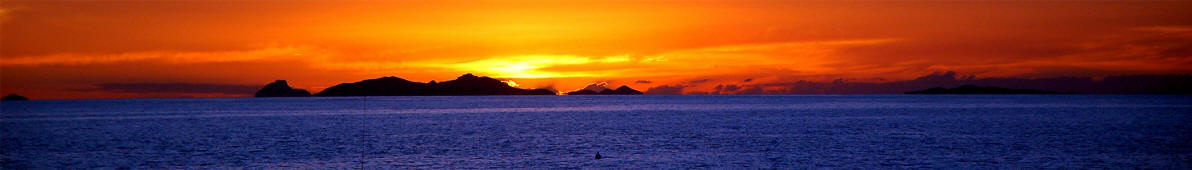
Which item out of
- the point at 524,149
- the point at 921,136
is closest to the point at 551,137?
the point at 524,149

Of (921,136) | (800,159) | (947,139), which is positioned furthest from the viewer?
(921,136)

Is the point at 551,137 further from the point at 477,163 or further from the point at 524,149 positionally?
the point at 477,163

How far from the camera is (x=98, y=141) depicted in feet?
229

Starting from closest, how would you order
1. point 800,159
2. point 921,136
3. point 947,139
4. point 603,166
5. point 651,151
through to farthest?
point 603,166 → point 800,159 → point 651,151 → point 947,139 → point 921,136

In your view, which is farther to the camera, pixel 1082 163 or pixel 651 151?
pixel 651 151

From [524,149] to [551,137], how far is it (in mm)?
14251

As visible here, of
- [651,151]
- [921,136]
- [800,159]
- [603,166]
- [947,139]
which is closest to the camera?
[603,166]

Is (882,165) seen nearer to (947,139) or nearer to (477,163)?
(477,163)

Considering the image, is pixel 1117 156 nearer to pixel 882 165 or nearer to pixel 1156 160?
pixel 1156 160

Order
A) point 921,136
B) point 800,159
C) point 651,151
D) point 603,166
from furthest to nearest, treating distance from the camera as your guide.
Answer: point 921,136 < point 651,151 < point 800,159 < point 603,166

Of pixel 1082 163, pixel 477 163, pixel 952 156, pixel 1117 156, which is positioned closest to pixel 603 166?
pixel 477 163

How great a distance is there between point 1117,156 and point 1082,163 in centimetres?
538

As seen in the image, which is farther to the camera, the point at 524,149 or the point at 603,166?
the point at 524,149

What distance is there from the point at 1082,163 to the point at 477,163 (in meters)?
29.8
